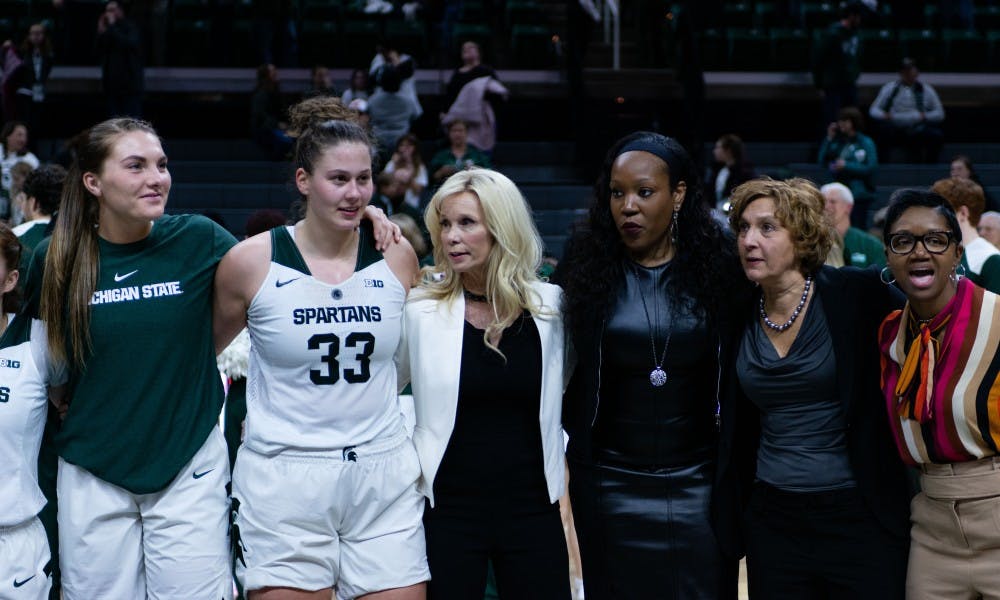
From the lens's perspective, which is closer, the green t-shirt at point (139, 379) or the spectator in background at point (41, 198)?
the green t-shirt at point (139, 379)

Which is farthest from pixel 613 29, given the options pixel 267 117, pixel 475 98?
pixel 267 117

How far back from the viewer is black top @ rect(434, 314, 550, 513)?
363cm

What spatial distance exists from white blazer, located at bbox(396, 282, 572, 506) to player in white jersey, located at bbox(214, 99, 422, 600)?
77 millimetres

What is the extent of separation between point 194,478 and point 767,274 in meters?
1.73

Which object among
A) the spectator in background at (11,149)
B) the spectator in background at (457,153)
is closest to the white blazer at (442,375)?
the spectator in background at (457,153)

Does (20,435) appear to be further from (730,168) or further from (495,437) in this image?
(730,168)

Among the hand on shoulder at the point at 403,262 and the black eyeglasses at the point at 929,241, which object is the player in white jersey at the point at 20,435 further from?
the black eyeglasses at the point at 929,241

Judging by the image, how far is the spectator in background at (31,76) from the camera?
41.8 feet

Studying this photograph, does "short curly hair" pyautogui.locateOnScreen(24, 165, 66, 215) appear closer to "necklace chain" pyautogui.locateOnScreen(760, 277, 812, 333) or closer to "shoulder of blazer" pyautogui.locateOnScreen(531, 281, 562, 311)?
"shoulder of blazer" pyautogui.locateOnScreen(531, 281, 562, 311)

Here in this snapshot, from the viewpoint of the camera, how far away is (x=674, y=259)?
3.85 meters

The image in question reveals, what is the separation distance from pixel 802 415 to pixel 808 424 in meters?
0.03

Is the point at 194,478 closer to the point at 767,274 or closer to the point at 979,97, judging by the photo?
the point at 767,274

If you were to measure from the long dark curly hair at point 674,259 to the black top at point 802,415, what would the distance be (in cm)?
26

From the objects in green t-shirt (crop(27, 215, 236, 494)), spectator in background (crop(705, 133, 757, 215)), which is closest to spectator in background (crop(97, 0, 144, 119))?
spectator in background (crop(705, 133, 757, 215))
